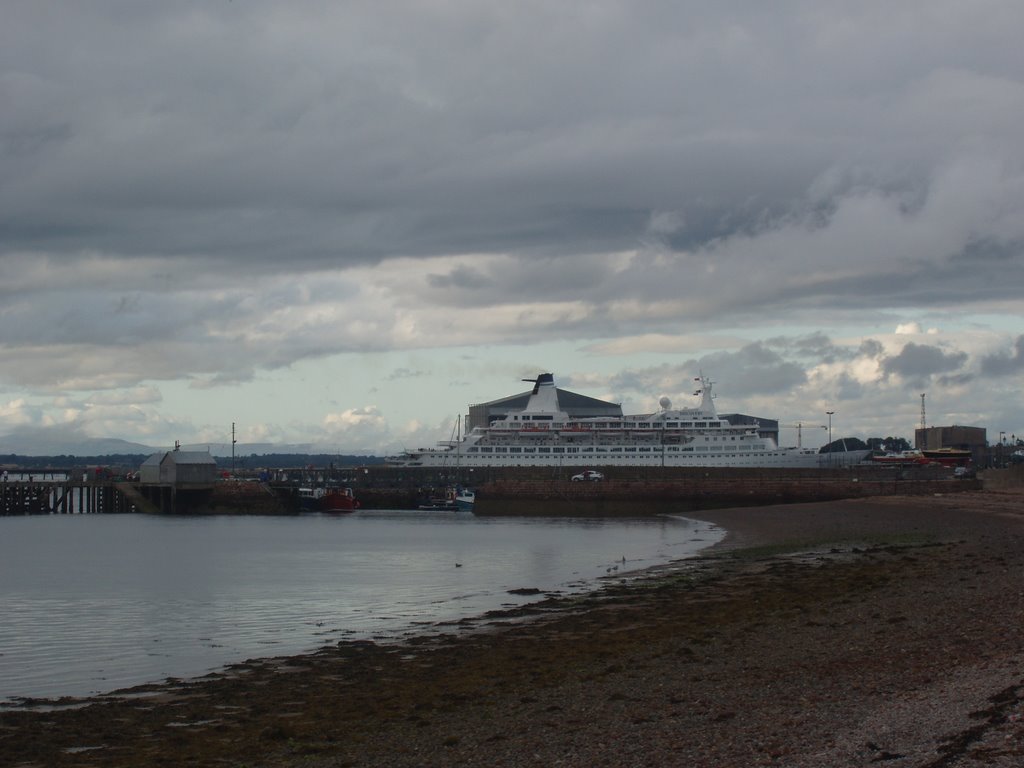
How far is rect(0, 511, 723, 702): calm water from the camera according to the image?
1917 cm

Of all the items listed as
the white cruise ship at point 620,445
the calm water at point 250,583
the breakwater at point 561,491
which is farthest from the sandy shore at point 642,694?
the white cruise ship at point 620,445

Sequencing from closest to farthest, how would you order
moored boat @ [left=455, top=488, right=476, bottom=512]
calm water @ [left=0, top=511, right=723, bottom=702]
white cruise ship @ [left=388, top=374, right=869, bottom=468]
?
1. calm water @ [left=0, top=511, right=723, bottom=702]
2. moored boat @ [left=455, top=488, right=476, bottom=512]
3. white cruise ship @ [left=388, top=374, right=869, bottom=468]

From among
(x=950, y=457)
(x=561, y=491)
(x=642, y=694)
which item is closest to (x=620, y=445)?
(x=561, y=491)

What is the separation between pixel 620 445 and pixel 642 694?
8768cm

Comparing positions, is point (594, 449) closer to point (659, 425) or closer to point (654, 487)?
point (659, 425)

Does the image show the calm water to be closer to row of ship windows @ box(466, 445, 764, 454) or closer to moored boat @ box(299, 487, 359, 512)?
moored boat @ box(299, 487, 359, 512)

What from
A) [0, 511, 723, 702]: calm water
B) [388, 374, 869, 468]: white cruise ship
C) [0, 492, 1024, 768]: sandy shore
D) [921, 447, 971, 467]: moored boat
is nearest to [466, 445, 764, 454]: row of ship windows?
[388, 374, 869, 468]: white cruise ship

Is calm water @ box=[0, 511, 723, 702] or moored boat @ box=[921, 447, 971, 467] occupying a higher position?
moored boat @ box=[921, 447, 971, 467]

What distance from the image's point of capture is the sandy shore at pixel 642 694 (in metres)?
9.59

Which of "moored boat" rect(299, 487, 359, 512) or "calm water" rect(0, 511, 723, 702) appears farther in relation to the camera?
"moored boat" rect(299, 487, 359, 512)

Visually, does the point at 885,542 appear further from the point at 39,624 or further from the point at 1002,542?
the point at 39,624

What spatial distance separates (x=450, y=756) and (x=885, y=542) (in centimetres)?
2535

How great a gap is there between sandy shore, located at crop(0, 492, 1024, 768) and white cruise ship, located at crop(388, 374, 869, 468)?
75.6m

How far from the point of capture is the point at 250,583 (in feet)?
102
